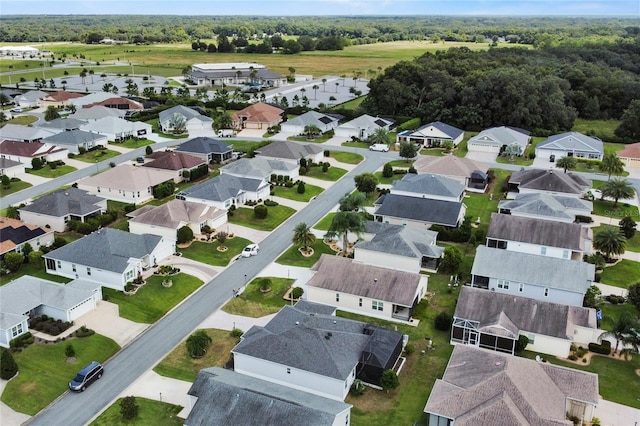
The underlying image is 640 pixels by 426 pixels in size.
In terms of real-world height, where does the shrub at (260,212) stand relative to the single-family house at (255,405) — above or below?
below

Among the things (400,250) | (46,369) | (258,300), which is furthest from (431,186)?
(46,369)

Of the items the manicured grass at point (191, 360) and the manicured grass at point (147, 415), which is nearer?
the manicured grass at point (147, 415)

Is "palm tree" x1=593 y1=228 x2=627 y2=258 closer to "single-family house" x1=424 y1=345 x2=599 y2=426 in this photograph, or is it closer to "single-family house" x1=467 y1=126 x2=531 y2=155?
"single-family house" x1=424 y1=345 x2=599 y2=426

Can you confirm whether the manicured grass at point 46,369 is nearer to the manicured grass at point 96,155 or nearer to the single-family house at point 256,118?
the manicured grass at point 96,155

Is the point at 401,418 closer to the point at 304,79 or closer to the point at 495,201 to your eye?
the point at 495,201

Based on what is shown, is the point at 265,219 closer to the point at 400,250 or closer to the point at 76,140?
the point at 400,250

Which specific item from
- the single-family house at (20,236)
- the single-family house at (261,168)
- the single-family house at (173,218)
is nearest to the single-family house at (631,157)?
the single-family house at (261,168)

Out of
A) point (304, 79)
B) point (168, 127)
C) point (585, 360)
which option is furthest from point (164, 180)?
point (304, 79)
